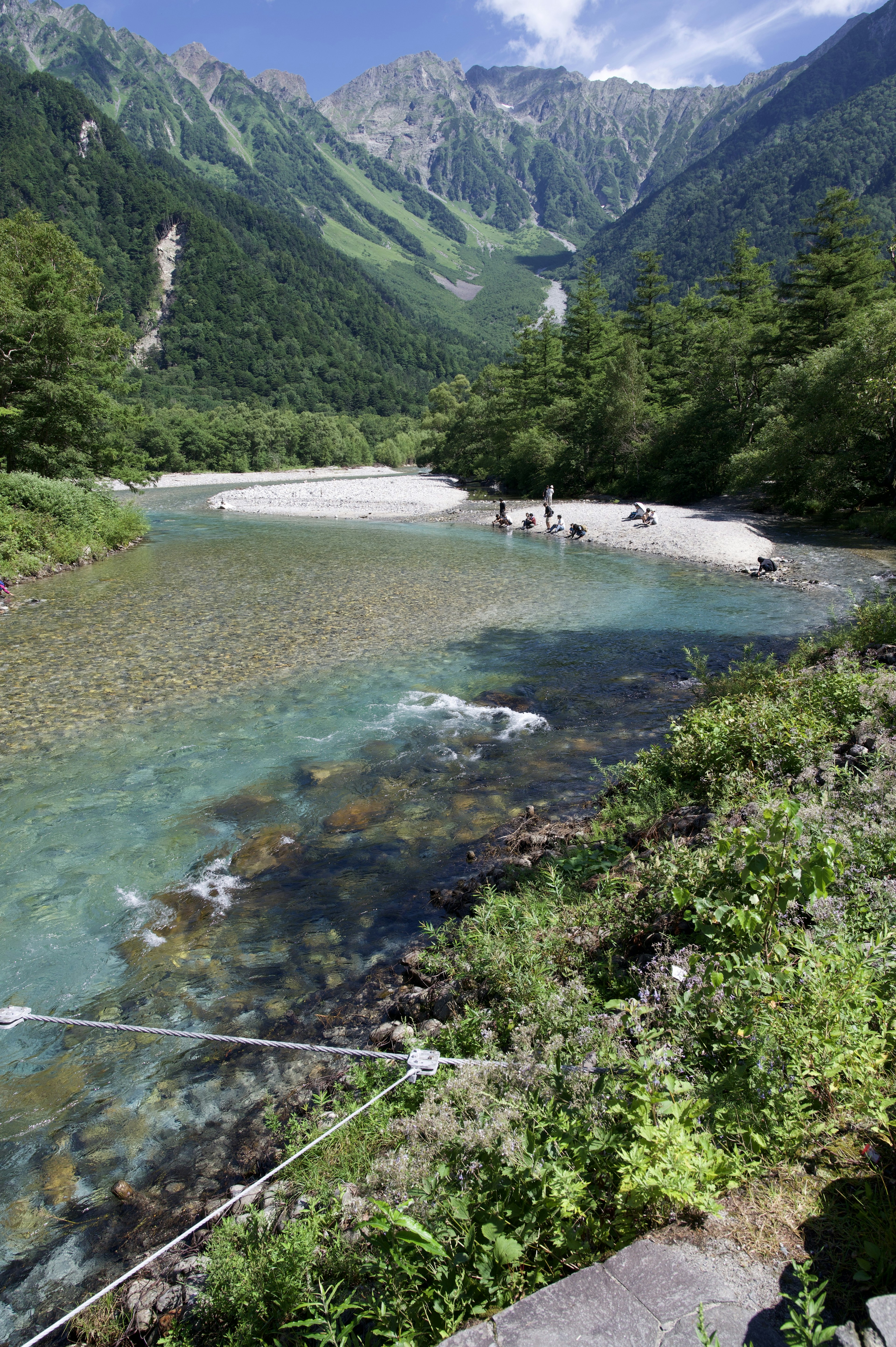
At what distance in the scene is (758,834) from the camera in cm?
345

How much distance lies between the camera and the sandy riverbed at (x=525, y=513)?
28078 mm

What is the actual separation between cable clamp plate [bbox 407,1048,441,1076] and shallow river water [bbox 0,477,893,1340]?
1.44 metres

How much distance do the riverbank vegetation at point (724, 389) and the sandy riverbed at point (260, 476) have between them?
38.2 metres

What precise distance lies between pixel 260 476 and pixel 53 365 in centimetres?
7601

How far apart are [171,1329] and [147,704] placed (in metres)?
9.45

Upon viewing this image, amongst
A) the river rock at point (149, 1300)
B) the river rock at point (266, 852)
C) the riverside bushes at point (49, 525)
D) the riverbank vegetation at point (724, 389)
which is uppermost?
the riverbank vegetation at point (724, 389)

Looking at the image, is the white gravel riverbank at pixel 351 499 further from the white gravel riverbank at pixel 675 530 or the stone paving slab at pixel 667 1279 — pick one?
the stone paving slab at pixel 667 1279

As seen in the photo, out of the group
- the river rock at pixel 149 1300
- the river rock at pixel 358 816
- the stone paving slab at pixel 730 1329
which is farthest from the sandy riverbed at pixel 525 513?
the river rock at pixel 149 1300

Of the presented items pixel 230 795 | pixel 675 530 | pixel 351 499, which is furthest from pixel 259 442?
pixel 230 795

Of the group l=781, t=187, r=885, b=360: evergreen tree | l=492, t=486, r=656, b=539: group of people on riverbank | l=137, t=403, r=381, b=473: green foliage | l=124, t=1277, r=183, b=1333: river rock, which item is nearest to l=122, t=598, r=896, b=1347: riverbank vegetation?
l=124, t=1277, r=183, b=1333: river rock

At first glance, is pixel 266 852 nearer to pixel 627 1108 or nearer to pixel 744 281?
pixel 627 1108

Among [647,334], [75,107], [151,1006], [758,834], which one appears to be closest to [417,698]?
[151,1006]

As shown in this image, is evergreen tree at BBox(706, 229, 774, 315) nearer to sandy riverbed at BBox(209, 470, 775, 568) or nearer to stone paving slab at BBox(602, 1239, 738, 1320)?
sandy riverbed at BBox(209, 470, 775, 568)

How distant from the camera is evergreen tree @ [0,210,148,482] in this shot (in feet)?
85.7
